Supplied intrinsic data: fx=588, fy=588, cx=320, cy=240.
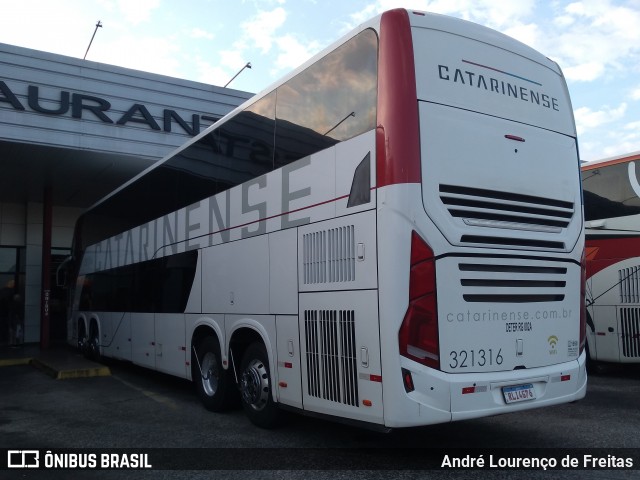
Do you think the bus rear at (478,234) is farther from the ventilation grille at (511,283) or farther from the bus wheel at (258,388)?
the bus wheel at (258,388)

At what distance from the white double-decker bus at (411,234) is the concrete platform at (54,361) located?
19.5ft

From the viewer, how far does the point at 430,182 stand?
499 cm

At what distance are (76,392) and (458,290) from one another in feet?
25.2

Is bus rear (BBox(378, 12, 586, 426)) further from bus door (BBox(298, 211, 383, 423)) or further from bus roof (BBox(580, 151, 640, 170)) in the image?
bus roof (BBox(580, 151, 640, 170))

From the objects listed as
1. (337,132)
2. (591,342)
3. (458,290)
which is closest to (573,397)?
(458,290)

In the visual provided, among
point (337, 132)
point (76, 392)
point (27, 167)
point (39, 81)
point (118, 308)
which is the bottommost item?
point (76, 392)

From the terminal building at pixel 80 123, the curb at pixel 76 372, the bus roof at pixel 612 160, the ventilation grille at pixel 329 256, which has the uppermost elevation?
the terminal building at pixel 80 123

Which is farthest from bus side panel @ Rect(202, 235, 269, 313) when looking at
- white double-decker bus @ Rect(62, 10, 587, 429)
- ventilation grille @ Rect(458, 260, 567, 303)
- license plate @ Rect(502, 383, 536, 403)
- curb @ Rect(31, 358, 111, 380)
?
curb @ Rect(31, 358, 111, 380)

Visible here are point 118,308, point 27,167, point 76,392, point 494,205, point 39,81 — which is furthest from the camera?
point 27,167

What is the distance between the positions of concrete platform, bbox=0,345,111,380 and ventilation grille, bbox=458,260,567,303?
942 centimetres

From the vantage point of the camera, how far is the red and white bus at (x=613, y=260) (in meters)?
9.77

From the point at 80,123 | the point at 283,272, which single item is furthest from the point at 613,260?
the point at 80,123

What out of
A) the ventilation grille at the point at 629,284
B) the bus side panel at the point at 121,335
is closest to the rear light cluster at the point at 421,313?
the ventilation grille at the point at 629,284

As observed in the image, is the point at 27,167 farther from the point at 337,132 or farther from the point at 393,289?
the point at 393,289
